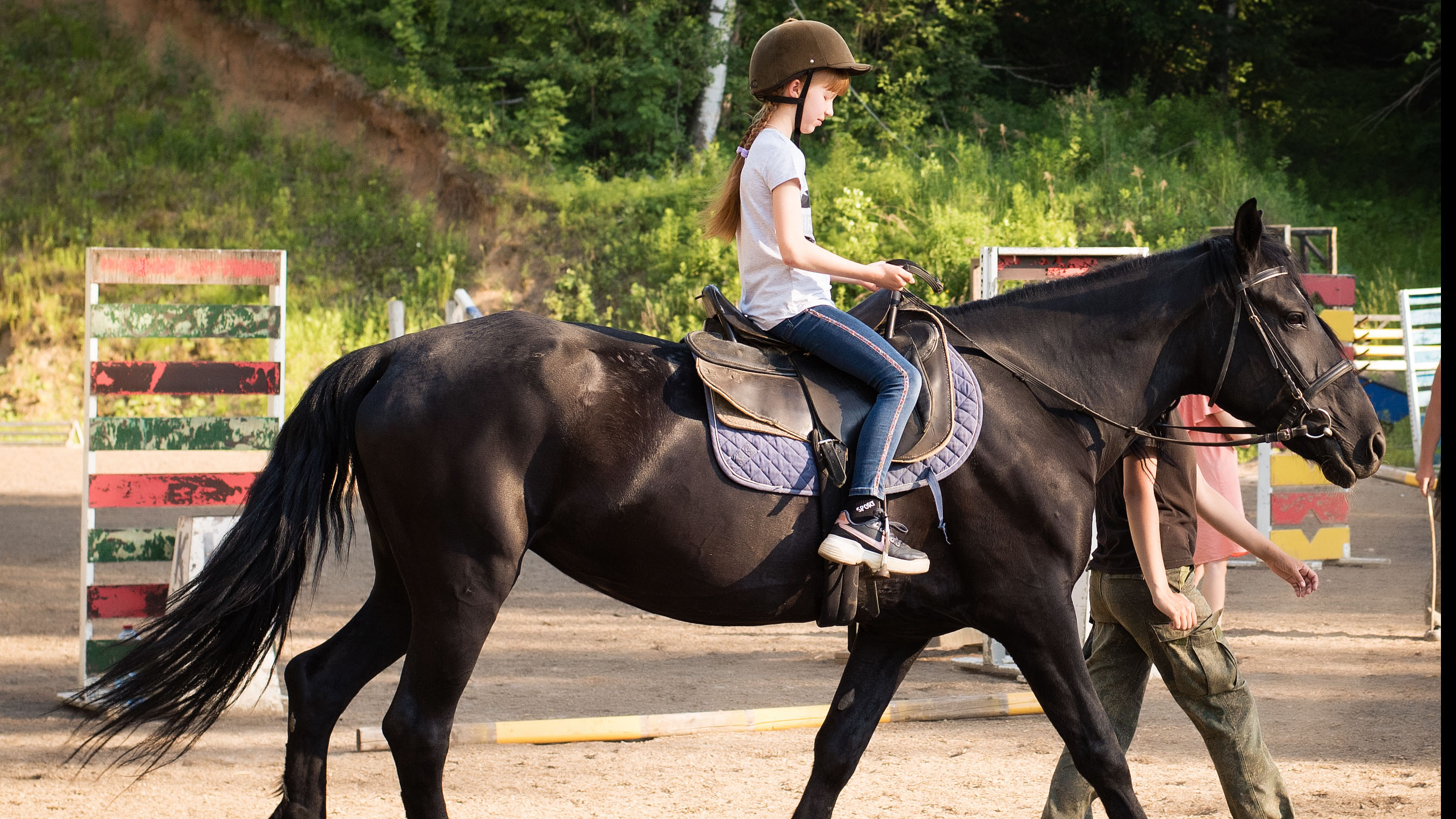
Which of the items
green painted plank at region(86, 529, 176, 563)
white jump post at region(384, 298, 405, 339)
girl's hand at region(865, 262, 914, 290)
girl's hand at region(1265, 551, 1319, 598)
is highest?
girl's hand at region(865, 262, 914, 290)

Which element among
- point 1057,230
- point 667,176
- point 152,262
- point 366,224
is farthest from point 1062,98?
point 152,262

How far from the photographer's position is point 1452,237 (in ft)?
10.9

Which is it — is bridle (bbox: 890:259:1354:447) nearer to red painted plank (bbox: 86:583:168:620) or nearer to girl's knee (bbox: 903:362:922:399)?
girl's knee (bbox: 903:362:922:399)

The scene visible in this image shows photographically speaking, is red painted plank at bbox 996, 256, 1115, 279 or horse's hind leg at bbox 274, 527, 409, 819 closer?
horse's hind leg at bbox 274, 527, 409, 819

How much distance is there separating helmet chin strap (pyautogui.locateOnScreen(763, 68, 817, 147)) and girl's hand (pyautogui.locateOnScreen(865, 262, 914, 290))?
0.44 meters

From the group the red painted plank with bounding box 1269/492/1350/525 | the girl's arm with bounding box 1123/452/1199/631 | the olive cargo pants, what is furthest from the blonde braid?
the red painted plank with bounding box 1269/492/1350/525

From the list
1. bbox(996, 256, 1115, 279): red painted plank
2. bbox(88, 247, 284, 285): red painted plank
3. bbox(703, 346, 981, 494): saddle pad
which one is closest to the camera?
bbox(703, 346, 981, 494): saddle pad

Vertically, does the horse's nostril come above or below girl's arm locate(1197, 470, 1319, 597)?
above

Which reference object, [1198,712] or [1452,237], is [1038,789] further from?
[1452,237]

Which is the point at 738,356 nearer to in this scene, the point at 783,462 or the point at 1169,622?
the point at 783,462

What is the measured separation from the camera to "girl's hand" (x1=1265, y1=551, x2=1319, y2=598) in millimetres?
3908

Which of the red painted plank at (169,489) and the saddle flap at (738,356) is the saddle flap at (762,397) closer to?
the saddle flap at (738,356)

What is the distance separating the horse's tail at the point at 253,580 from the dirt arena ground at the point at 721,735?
98 centimetres

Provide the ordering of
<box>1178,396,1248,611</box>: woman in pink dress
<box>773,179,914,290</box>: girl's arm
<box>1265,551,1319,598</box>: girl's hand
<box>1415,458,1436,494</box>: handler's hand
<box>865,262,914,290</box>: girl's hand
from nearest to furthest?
<box>773,179,914,290</box>: girl's arm < <box>865,262,914,290</box>: girl's hand < <box>1265,551,1319,598</box>: girl's hand < <box>1415,458,1436,494</box>: handler's hand < <box>1178,396,1248,611</box>: woman in pink dress
